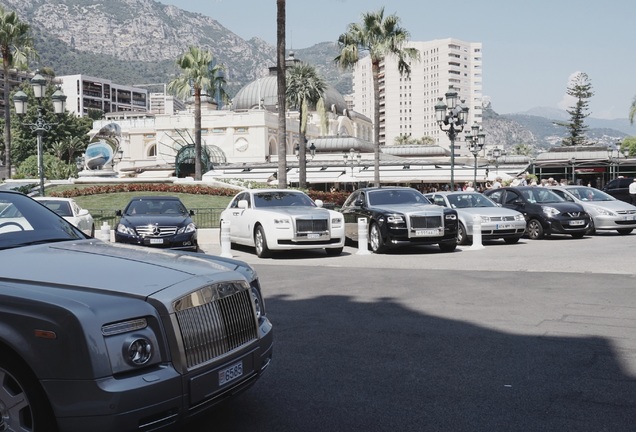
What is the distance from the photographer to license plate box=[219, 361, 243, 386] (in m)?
3.88

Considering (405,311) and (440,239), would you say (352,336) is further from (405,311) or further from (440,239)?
(440,239)

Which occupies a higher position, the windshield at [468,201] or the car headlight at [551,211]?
the windshield at [468,201]

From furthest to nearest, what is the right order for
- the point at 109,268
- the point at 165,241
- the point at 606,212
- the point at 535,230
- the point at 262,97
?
the point at 262,97
the point at 606,212
the point at 535,230
the point at 165,241
the point at 109,268

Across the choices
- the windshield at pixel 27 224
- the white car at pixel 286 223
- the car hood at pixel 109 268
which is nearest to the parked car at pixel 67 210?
the white car at pixel 286 223

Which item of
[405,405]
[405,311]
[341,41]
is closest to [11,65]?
[341,41]

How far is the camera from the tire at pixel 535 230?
1970 centimetres

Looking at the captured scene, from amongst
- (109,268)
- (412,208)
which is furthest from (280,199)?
(109,268)

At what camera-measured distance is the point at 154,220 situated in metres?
16.3

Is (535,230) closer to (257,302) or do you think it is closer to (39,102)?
(257,302)

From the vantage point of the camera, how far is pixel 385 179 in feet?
185

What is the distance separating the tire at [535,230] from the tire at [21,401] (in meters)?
18.0

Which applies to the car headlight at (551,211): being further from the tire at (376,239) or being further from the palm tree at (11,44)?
the palm tree at (11,44)

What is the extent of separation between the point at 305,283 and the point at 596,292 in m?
4.44

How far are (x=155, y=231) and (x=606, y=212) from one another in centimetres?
1331
